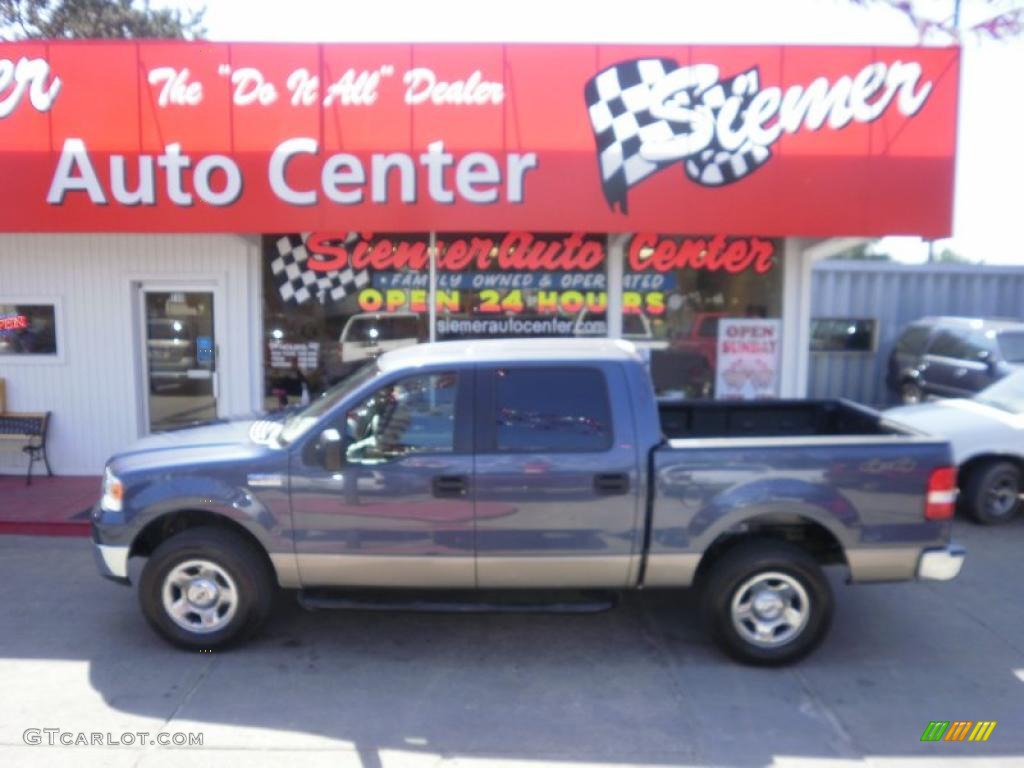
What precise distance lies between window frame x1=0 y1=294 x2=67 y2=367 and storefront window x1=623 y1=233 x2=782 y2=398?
616 centimetres

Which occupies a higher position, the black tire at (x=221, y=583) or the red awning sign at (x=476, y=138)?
the red awning sign at (x=476, y=138)

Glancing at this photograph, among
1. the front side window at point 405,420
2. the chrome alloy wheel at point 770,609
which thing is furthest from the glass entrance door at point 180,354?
the chrome alloy wheel at point 770,609

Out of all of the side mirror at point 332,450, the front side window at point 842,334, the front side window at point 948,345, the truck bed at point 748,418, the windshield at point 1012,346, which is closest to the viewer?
the side mirror at point 332,450

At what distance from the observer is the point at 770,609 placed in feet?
14.7

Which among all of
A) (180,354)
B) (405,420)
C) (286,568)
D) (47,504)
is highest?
(180,354)

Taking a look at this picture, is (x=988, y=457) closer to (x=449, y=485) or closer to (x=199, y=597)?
(x=449, y=485)

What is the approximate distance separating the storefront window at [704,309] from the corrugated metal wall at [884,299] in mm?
5698

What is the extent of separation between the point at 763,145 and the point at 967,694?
17.1 ft

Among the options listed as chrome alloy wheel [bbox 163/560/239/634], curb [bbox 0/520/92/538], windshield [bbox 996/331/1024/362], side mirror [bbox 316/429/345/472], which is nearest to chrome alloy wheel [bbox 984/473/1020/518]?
windshield [bbox 996/331/1024/362]

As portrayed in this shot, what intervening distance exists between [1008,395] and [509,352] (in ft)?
19.6

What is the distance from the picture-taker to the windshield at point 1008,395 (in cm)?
780

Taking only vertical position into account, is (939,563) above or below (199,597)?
above

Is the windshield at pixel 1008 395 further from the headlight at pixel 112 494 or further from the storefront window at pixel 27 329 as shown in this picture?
the storefront window at pixel 27 329

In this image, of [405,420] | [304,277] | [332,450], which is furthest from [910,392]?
[332,450]
